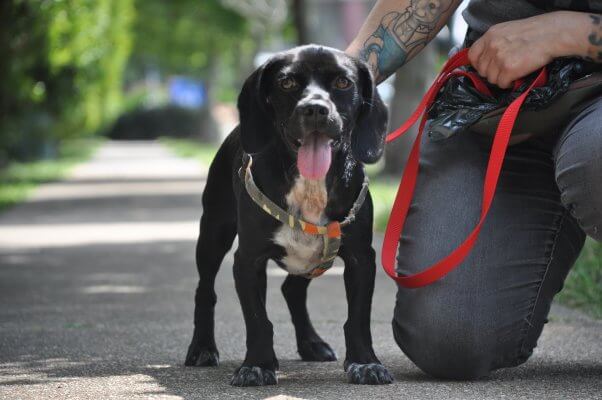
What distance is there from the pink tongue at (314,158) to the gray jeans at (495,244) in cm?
59

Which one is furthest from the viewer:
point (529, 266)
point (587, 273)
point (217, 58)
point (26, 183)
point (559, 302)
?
point (217, 58)

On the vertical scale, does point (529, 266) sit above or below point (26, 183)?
above

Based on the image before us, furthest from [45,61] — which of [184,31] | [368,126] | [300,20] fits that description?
[184,31]

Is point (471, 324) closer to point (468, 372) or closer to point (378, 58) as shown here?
point (468, 372)

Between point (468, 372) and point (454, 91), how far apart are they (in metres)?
1.04

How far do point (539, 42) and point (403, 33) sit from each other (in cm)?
68

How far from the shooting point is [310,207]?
4004mm

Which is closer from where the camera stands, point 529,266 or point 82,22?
point 529,266

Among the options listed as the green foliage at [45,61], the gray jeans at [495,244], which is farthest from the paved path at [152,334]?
the green foliage at [45,61]

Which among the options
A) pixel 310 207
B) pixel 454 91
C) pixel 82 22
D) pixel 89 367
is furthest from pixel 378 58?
pixel 82 22

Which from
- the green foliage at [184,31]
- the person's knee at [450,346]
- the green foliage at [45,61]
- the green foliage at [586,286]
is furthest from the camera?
the green foliage at [184,31]

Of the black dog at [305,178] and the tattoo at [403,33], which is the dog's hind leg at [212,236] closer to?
the black dog at [305,178]

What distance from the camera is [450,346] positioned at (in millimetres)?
3994

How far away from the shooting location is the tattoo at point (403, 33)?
4.50 m
